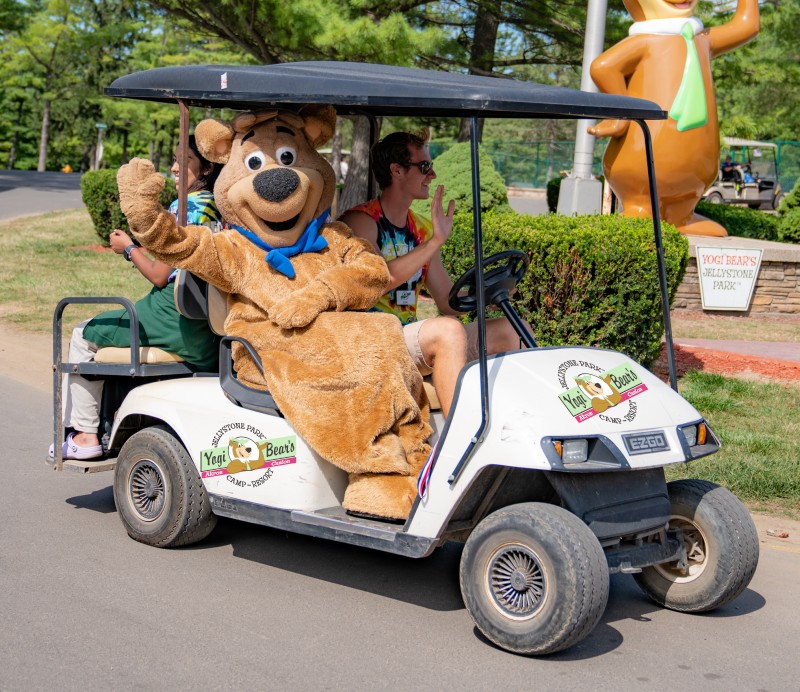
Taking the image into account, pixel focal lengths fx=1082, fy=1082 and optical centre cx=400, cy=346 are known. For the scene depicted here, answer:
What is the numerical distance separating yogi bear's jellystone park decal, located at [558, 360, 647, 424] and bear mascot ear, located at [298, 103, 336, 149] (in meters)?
1.47

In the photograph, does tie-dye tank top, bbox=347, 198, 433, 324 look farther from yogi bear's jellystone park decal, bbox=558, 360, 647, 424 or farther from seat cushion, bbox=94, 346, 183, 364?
yogi bear's jellystone park decal, bbox=558, 360, 647, 424

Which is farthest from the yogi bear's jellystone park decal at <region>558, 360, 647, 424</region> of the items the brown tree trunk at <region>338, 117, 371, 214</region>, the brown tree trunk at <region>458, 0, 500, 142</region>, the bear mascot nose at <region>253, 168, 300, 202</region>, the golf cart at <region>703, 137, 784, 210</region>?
the golf cart at <region>703, 137, 784, 210</region>

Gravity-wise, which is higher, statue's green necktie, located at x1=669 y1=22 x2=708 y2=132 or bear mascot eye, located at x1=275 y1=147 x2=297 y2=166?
statue's green necktie, located at x1=669 y1=22 x2=708 y2=132

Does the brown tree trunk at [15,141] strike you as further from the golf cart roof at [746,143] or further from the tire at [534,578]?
the tire at [534,578]

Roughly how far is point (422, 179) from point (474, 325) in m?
0.74

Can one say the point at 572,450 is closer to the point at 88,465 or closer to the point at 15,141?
the point at 88,465

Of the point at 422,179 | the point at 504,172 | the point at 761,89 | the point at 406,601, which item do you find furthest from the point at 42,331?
the point at 504,172

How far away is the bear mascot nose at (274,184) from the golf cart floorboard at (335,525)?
1.23 meters

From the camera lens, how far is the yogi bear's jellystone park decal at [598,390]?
148 inches

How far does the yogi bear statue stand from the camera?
4082mm

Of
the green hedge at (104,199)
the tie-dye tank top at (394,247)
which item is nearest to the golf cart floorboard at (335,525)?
the tie-dye tank top at (394,247)

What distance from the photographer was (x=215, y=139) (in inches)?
175

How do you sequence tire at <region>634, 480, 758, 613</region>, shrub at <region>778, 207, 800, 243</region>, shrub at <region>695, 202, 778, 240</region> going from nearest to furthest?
1. tire at <region>634, 480, 758, 613</region>
2. shrub at <region>778, 207, 800, 243</region>
3. shrub at <region>695, 202, 778, 240</region>

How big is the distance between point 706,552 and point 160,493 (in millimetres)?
2244
